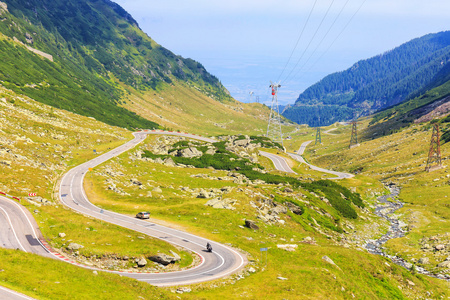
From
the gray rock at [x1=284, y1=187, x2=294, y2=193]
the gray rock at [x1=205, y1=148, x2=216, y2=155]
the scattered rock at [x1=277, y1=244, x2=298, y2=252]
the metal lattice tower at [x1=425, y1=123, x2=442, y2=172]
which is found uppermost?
the metal lattice tower at [x1=425, y1=123, x2=442, y2=172]

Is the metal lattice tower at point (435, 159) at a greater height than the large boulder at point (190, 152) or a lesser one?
greater

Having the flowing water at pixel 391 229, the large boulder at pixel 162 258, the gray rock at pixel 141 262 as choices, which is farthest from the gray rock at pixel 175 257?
the flowing water at pixel 391 229

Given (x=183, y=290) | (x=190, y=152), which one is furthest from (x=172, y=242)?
(x=190, y=152)

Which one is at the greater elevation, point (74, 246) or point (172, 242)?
point (74, 246)

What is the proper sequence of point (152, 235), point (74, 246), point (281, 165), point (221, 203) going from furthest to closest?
point (281, 165) → point (221, 203) → point (152, 235) → point (74, 246)

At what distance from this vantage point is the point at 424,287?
2489 inches

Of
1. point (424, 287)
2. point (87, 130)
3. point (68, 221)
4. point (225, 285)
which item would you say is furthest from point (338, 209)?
point (87, 130)

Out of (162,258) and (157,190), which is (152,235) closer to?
(162,258)

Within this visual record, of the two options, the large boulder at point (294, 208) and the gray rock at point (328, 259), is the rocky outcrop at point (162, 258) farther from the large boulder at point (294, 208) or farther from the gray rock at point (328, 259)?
the large boulder at point (294, 208)

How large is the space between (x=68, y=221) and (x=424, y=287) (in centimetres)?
6893

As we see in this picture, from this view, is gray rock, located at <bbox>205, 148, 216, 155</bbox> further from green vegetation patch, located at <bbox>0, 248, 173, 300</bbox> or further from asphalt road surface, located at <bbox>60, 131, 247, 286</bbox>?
green vegetation patch, located at <bbox>0, 248, 173, 300</bbox>

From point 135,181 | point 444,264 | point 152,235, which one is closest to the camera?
point 152,235

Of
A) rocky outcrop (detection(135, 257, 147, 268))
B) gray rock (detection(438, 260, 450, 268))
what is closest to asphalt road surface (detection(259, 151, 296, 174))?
gray rock (detection(438, 260, 450, 268))

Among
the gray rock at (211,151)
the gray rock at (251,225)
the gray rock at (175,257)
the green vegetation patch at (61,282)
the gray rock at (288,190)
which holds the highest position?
the gray rock at (211,151)
